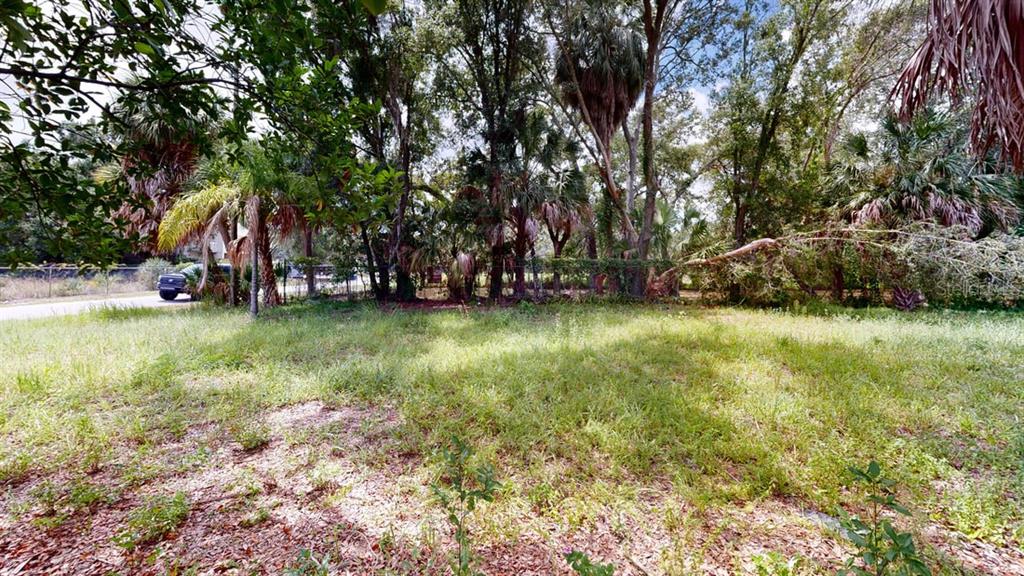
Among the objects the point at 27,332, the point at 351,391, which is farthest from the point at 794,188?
the point at 27,332

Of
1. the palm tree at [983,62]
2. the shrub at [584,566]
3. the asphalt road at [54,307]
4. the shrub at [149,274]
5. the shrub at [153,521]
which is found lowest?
the shrub at [153,521]

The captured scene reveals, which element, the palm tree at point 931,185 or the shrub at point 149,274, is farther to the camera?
the shrub at point 149,274

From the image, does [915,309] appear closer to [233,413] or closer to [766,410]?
[766,410]

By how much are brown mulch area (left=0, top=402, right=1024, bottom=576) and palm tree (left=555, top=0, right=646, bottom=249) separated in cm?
970

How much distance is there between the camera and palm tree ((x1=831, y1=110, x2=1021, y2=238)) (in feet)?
25.6

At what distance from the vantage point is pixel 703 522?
1920mm

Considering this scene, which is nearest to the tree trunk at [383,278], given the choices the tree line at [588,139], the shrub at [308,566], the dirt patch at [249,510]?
the tree line at [588,139]

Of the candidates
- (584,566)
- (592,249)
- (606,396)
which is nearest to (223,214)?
(606,396)

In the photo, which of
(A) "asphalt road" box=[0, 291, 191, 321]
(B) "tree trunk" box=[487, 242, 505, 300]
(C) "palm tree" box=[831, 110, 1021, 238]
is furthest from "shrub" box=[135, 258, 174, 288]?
(C) "palm tree" box=[831, 110, 1021, 238]

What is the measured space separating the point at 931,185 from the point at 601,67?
8.01 metres

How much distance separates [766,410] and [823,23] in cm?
1111

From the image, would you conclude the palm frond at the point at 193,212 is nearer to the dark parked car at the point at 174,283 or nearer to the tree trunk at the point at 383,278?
the tree trunk at the point at 383,278

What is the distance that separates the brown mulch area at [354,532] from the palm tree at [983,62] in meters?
2.44

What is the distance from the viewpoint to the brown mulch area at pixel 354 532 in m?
1.64
